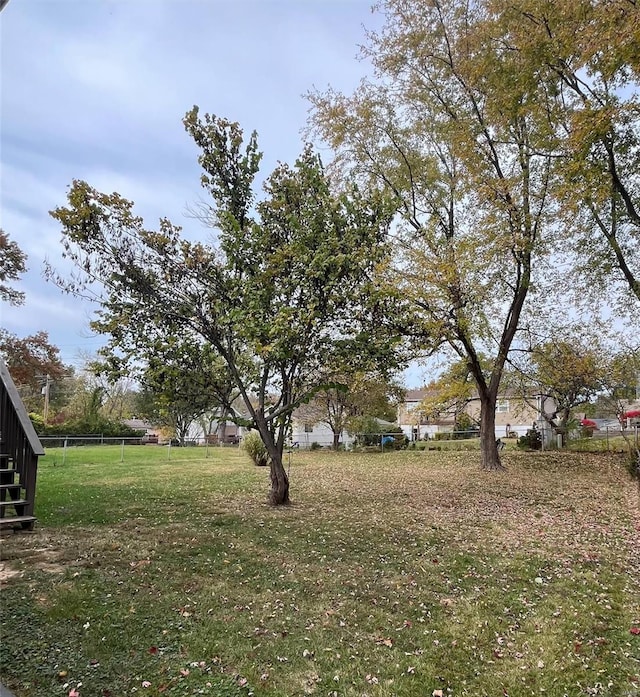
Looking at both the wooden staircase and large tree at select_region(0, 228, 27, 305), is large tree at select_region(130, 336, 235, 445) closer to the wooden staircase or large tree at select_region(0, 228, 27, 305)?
the wooden staircase

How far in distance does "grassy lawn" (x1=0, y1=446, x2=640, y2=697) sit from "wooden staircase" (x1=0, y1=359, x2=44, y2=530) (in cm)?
30

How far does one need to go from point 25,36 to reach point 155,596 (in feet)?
13.4

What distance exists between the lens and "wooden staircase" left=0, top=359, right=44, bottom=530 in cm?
488

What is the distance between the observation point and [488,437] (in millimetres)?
11945

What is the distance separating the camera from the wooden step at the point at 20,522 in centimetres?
476

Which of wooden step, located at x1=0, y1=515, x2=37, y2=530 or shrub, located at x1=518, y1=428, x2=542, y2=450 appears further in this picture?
shrub, located at x1=518, y1=428, x2=542, y2=450

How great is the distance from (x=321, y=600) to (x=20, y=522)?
3518mm

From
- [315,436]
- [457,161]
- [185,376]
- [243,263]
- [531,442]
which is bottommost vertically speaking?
[315,436]

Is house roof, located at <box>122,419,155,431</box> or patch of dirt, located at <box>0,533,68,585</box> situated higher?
patch of dirt, located at <box>0,533,68,585</box>

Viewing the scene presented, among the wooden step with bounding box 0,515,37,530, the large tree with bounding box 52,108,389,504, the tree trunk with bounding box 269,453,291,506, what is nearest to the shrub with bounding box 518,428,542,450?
the tree trunk with bounding box 269,453,291,506

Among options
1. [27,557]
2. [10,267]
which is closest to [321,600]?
[27,557]

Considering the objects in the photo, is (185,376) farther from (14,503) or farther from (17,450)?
(14,503)

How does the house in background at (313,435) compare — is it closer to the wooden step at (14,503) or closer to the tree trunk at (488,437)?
the tree trunk at (488,437)

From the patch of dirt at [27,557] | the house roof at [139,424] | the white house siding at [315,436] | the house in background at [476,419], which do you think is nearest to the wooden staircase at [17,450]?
the patch of dirt at [27,557]
